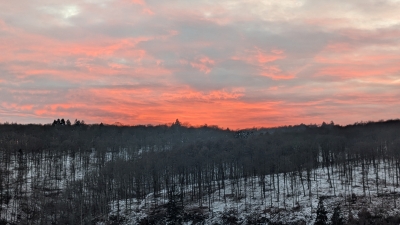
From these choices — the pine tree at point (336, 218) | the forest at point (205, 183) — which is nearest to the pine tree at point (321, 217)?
the forest at point (205, 183)

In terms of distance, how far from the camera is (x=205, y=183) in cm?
15338

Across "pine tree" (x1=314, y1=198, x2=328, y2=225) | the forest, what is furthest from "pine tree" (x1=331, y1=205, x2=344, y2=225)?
"pine tree" (x1=314, y1=198, x2=328, y2=225)

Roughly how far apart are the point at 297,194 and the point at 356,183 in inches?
921

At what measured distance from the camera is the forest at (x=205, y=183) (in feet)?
371

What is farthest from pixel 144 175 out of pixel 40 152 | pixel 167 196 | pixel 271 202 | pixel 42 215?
pixel 40 152

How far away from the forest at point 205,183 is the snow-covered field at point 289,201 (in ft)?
1.14

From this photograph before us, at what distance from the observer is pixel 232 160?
163000 mm

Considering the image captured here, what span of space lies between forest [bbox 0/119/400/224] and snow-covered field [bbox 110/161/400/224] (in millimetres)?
348

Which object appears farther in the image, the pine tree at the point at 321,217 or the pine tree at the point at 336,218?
the pine tree at the point at 321,217

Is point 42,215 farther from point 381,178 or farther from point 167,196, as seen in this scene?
point 381,178

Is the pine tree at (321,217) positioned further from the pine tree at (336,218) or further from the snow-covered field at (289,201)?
the pine tree at (336,218)

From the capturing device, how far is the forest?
113 meters

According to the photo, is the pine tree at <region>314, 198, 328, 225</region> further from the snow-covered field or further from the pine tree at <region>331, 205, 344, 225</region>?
the pine tree at <region>331, 205, 344, 225</region>

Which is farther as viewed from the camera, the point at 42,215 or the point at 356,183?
the point at 356,183
